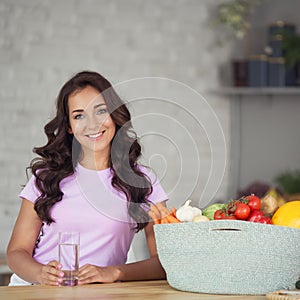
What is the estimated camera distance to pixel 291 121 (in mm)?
5508

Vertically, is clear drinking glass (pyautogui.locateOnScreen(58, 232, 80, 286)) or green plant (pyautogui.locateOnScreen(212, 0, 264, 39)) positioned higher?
green plant (pyautogui.locateOnScreen(212, 0, 264, 39))

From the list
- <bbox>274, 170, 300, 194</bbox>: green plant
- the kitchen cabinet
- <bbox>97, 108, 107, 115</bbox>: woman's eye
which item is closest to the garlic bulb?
<bbox>97, 108, 107, 115</bbox>: woman's eye

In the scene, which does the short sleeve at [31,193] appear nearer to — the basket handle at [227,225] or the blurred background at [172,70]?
the basket handle at [227,225]

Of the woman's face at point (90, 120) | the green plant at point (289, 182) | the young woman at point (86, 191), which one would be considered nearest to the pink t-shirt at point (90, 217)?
the young woman at point (86, 191)

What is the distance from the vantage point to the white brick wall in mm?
4781

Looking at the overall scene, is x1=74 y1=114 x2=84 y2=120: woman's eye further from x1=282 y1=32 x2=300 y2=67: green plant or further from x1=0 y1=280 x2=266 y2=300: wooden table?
x1=282 y1=32 x2=300 y2=67: green plant

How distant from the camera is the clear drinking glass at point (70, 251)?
2.09 m

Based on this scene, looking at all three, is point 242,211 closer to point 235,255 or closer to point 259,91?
point 235,255

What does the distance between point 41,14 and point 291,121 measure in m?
1.81

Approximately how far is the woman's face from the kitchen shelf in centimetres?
306

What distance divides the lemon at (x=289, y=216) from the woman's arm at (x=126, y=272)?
0.49 meters

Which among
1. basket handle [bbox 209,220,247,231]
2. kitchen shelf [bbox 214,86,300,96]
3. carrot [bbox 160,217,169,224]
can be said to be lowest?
kitchen shelf [bbox 214,86,300,96]

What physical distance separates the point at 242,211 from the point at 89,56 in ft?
10.7

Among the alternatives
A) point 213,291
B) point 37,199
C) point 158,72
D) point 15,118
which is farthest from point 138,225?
point 158,72
